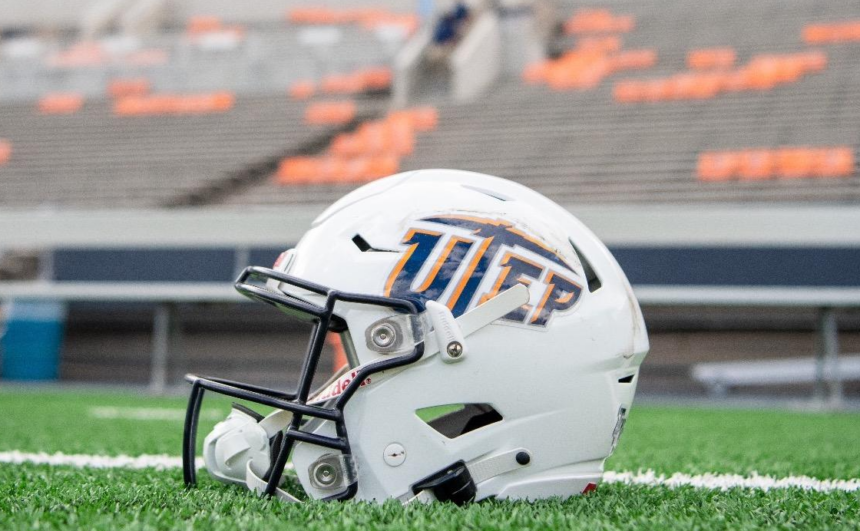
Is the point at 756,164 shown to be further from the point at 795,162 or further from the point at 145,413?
the point at 145,413

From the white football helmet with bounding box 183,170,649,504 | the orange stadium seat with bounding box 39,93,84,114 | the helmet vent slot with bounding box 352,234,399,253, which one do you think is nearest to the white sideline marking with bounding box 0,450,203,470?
the white football helmet with bounding box 183,170,649,504

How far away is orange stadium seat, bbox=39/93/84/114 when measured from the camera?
12594mm

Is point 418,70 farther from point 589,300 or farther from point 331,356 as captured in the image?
point 589,300

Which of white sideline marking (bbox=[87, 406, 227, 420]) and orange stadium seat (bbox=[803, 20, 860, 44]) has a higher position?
orange stadium seat (bbox=[803, 20, 860, 44])

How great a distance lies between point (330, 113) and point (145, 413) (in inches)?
303

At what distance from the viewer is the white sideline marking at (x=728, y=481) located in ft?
5.98

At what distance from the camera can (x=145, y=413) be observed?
4.30 metres

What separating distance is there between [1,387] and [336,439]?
6.25 m

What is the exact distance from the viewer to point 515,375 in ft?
4.73

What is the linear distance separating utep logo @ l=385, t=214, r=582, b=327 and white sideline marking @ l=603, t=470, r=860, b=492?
604mm

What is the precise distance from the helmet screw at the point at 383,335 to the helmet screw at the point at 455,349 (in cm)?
9

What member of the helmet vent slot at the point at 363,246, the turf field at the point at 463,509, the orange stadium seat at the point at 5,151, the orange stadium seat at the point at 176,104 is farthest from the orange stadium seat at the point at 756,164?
the orange stadium seat at the point at 5,151

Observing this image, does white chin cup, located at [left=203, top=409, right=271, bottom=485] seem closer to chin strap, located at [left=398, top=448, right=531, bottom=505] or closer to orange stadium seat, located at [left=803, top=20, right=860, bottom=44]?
chin strap, located at [left=398, top=448, right=531, bottom=505]

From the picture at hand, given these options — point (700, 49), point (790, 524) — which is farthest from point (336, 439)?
point (700, 49)
